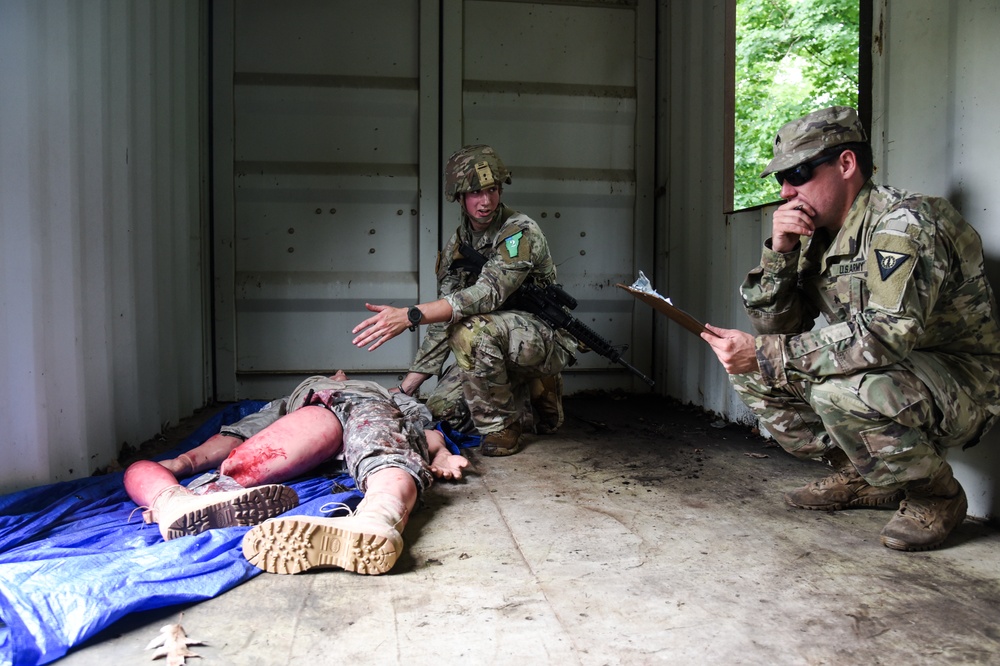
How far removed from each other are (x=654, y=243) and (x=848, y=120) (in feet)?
8.69

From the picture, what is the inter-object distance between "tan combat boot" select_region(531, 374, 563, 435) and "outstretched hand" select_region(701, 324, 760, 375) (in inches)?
61.2

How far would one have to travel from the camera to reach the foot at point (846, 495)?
2.30 m

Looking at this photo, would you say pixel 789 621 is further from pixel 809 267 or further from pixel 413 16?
pixel 413 16

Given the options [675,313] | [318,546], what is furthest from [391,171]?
[318,546]

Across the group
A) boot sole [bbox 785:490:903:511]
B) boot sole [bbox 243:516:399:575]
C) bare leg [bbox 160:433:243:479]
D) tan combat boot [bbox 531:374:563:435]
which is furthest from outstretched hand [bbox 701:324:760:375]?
bare leg [bbox 160:433:243:479]

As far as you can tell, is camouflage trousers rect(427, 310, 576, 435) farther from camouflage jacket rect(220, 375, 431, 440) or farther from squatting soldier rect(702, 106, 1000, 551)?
squatting soldier rect(702, 106, 1000, 551)

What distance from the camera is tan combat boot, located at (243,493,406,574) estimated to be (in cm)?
174

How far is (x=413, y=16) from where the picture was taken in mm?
4395

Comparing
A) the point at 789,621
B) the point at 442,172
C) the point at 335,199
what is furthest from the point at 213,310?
the point at 789,621

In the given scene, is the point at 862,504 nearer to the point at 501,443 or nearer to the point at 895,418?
the point at 895,418

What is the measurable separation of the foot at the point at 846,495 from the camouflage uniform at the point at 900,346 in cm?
30

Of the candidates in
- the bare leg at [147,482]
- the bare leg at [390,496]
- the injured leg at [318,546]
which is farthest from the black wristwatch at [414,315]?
the injured leg at [318,546]

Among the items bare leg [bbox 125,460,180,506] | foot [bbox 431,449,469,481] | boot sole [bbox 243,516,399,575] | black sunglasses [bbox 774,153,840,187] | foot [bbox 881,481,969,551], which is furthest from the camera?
foot [bbox 431,449,469,481]

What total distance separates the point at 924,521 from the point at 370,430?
1.58m
